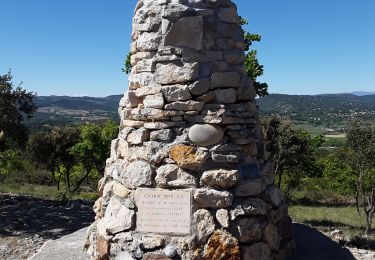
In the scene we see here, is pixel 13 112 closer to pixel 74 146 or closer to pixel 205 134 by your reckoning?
pixel 74 146

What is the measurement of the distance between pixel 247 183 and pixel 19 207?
10751 mm

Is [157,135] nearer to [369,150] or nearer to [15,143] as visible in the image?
[369,150]

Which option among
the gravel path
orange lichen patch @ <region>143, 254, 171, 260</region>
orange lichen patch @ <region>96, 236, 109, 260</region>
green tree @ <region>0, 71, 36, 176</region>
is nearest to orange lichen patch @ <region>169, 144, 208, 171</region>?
orange lichen patch @ <region>143, 254, 171, 260</region>

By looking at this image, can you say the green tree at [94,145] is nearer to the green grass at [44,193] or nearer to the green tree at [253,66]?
the green grass at [44,193]

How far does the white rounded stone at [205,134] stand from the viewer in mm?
5207

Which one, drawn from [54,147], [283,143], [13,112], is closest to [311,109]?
[54,147]

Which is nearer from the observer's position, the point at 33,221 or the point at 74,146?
the point at 33,221

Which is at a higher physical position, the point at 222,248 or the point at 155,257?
the point at 222,248

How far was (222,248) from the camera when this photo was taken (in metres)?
4.98

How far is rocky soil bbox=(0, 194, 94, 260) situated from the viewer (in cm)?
935

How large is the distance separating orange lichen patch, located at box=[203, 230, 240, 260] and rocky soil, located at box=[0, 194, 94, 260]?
479 centimetres

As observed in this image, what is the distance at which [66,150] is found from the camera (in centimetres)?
2434

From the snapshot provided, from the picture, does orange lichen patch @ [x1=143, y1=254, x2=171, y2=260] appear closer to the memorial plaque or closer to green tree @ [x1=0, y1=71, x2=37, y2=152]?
the memorial plaque

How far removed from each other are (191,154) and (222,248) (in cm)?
117
